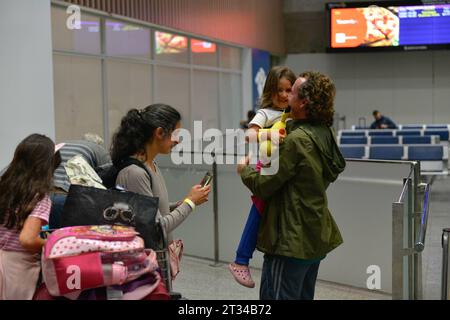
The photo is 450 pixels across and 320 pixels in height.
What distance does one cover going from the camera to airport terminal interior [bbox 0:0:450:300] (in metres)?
5.62

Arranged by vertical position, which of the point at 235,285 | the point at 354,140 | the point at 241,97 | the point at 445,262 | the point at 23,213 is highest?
the point at 241,97

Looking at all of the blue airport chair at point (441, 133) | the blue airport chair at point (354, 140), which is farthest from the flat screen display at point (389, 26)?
the blue airport chair at point (354, 140)

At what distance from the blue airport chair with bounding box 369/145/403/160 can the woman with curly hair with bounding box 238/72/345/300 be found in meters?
7.93

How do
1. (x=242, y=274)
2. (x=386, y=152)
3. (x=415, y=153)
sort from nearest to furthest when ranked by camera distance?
(x=242, y=274)
(x=415, y=153)
(x=386, y=152)

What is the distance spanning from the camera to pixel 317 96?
2.74 meters

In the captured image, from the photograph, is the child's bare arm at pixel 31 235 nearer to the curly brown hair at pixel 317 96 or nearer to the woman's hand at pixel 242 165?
the woman's hand at pixel 242 165

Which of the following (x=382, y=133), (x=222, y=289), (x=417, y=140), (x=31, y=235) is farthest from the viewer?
(x=382, y=133)

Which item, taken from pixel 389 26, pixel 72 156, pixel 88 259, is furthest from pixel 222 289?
pixel 389 26

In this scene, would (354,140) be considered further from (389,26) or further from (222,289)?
(222,289)

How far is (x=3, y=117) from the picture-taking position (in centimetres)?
622

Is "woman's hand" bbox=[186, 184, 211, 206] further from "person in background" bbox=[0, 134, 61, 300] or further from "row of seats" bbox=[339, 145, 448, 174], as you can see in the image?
"row of seats" bbox=[339, 145, 448, 174]

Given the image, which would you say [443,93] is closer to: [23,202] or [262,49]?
[262,49]

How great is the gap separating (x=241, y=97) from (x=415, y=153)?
7.79m

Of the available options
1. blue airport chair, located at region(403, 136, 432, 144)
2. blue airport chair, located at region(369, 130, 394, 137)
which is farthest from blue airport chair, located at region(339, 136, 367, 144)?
blue airport chair, located at region(369, 130, 394, 137)
